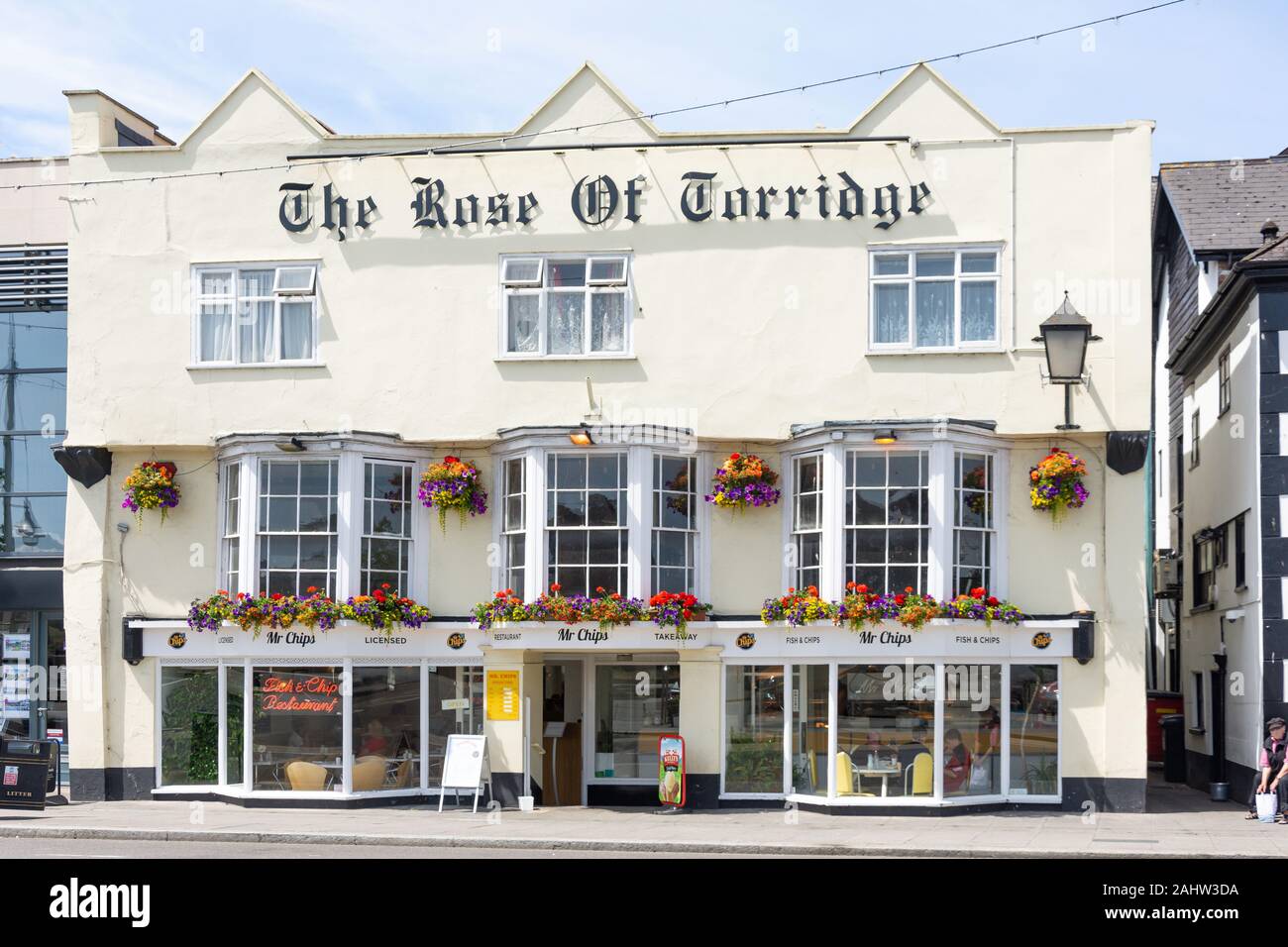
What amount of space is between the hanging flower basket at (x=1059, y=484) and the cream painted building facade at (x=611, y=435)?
0.40m

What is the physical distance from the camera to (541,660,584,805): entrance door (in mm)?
21875

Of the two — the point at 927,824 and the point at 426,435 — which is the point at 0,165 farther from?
the point at 927,824

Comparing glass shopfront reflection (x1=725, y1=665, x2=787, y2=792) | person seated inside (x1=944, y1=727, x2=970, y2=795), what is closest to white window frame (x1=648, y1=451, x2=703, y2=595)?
glass shopfront reflection (x1=725, y1=665, x2=787, y2=792)

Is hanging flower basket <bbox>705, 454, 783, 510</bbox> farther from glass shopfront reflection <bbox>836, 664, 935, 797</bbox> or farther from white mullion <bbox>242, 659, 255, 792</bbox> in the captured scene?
white mullion <bbox>242, 659, 255, 792</bbox>

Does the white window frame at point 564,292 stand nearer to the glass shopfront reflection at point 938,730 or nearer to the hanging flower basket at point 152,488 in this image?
the hanging flower basket at point 152,488

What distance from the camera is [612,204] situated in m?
21.3

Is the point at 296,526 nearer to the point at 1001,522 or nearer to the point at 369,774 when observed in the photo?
the point at 369,774

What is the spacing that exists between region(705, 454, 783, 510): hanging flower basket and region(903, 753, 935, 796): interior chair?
12.8ft

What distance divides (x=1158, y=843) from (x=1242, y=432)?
24.3 ft

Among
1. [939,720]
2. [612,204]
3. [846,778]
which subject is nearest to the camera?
[939,720]

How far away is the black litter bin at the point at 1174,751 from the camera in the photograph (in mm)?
26109

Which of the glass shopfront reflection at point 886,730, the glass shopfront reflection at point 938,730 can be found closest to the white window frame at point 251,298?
the glass shopfront reflection at point 938,730

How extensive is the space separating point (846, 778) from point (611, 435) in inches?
216

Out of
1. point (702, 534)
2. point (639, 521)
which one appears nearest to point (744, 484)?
point (702, 534)
